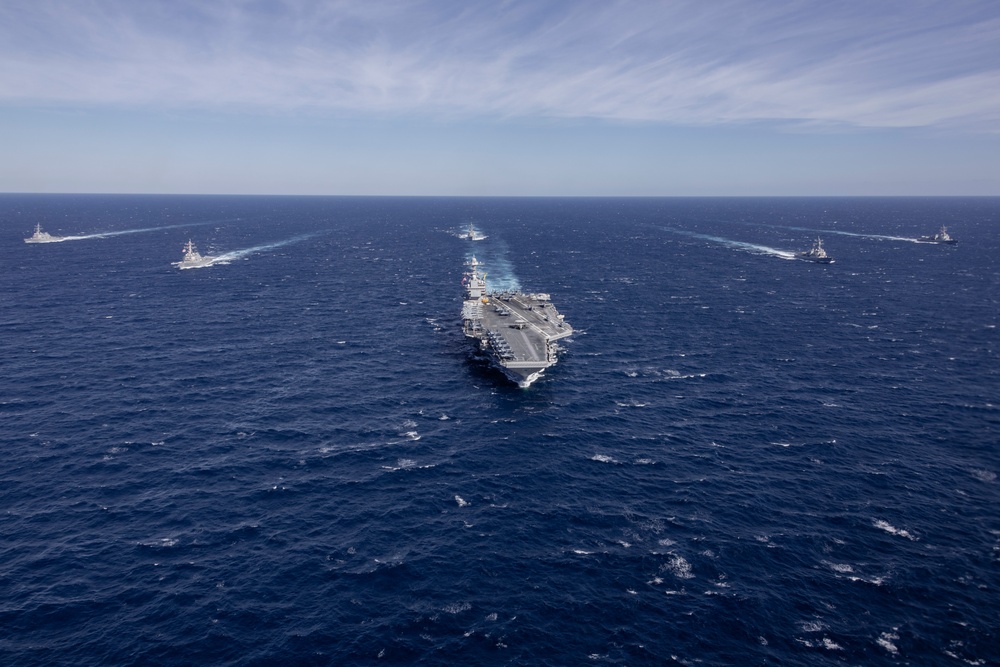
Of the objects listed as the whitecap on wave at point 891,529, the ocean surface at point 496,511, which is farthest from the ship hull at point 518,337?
the whitecap on wave at point 891,529

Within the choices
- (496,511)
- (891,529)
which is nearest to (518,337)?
(496,511)

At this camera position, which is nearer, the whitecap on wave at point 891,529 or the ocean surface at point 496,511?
the ocean surface at point 496,511

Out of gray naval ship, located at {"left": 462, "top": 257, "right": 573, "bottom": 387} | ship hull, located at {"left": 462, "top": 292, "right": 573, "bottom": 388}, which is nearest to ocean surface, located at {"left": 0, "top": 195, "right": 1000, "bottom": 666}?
ship hull, located at {"left": 462, "top": 292, "right": 573, "bottom": 388}

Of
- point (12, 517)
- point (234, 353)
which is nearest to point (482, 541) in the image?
point (12, 517)

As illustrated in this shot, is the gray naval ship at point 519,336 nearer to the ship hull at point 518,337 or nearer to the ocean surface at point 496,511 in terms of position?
the ship hull at point 518,337

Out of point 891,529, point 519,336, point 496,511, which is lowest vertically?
point 891,529

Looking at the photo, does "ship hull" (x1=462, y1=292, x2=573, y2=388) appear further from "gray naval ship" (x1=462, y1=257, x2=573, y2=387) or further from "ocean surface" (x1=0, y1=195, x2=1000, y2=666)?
"ocean surface" (x1=0, y1=195, x2=1000, y2=666)

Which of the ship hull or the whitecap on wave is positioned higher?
the ship hull

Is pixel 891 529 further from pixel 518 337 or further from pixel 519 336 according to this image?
pixel 519 336

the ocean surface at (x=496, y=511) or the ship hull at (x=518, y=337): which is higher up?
the ship hull at (x=518, y=337)
